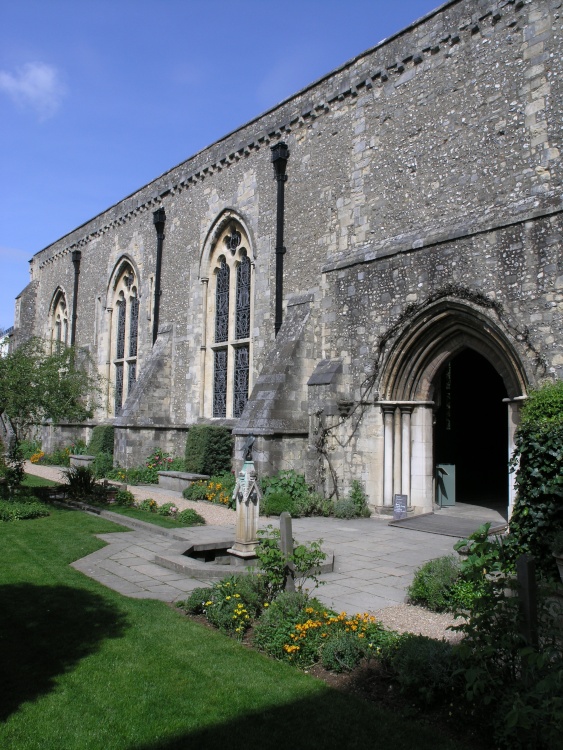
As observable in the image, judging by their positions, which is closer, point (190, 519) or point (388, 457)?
point (190, 519)

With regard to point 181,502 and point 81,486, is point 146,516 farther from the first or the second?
point 81,486

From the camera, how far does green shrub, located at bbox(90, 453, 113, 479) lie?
1778 cm

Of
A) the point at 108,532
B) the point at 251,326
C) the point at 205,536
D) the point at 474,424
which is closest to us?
the point at 205,536

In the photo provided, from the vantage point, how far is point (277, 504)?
11.8m

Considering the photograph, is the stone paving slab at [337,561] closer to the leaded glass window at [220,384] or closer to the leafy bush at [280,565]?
the leafy bush at [280,565]

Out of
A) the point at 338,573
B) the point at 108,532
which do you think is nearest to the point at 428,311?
the point at 338,573

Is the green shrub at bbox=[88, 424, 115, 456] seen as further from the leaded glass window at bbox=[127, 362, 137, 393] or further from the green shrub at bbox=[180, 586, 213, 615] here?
the green shrub at bbox=[180, 586, 213, 615]

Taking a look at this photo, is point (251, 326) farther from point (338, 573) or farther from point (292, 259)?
point (338, 573)

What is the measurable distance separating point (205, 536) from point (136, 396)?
32.2 ft

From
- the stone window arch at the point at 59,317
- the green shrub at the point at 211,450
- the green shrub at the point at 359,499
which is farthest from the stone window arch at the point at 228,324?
the stone window arch at the point at 59,317

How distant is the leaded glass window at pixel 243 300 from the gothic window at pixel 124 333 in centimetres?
631

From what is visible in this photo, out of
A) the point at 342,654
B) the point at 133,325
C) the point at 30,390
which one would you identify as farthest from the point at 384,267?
the point at 133,325

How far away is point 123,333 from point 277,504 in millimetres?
13611

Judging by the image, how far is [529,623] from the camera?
3.67m
